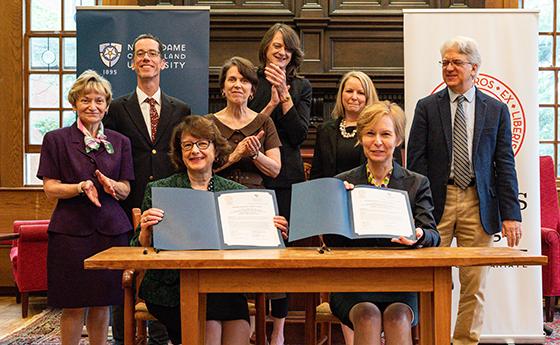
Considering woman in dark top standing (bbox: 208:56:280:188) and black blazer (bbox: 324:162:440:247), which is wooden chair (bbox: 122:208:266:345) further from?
black blazer (bbox: 324:162:440:247)

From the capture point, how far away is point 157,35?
4.96m

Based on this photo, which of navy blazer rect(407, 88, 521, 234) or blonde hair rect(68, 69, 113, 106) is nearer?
blonde hair rect(68, 69, 113, 106)

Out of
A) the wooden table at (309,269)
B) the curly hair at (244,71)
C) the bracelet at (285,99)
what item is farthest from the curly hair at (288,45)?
the wooden table at (309,269)

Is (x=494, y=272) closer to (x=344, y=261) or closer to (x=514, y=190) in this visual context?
(x=514, y=190)

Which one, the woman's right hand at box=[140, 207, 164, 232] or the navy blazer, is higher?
the navy blazer

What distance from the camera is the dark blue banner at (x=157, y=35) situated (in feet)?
16.1

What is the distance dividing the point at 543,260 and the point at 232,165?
155 cm

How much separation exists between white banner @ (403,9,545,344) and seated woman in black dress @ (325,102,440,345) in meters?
1.67

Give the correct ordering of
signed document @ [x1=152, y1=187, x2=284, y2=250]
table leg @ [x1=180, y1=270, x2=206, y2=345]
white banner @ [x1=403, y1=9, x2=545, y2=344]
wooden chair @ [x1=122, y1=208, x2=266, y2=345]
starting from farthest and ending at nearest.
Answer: white banner @ [x1=403, y1=9, x2=545, y2=344] < wooden chair @ [x1=122, y1=208, x2=266, y2=345] < signed document @ [x1=152, y1=187, x2=284, y2=250] < table leg @ [x1=180, y1=270, x2=206, y2=345]

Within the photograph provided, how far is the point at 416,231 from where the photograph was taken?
9.11 ft

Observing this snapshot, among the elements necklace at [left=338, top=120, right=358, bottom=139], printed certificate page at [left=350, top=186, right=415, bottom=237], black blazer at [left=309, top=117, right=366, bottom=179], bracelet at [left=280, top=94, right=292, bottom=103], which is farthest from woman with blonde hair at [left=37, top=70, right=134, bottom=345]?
printed certificate page at [left=350, top=186, right=415, bottom=237]

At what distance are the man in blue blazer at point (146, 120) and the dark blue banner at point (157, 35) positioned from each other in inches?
35.2

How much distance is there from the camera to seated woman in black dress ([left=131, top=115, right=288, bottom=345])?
294 centimetres

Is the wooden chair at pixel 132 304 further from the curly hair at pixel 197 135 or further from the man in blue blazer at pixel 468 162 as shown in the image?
the man in blue blazer at pixel 468 162
